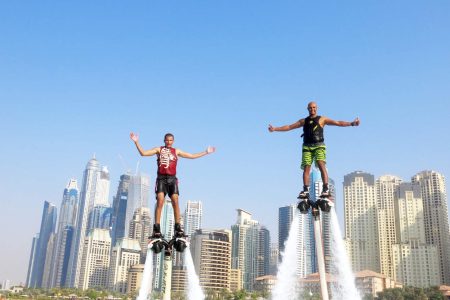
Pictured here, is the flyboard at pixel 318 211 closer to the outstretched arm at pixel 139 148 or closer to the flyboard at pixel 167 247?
the flyboard at pixel 167 247

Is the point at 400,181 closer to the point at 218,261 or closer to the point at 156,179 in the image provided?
the point at 218,261

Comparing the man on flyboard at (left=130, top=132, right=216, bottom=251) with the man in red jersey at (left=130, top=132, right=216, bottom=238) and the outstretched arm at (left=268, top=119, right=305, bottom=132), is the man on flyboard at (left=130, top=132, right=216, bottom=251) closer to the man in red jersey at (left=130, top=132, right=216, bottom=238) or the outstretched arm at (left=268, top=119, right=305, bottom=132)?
the man in red jersey at (left=130, top=132, right=216, bottom=238)

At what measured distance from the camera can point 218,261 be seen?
15525cm

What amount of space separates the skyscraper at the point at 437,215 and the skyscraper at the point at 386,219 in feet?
34.0

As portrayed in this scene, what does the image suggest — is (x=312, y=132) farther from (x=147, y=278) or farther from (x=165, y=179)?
(x=147, y=278)

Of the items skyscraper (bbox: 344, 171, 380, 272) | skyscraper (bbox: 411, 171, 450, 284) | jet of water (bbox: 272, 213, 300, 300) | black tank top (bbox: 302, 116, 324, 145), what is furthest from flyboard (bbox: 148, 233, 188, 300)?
skyscraper (bbox: 344, 171, 380, 272)

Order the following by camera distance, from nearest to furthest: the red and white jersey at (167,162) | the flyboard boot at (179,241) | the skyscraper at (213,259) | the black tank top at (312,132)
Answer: the flyboard boot at (179,241), the red and white jersey at (167,162), the black tank top at (312,132), the skyscraper at (213,259)

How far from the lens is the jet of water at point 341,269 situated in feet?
34.7

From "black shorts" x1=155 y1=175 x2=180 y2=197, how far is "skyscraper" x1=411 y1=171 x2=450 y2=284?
156 metres

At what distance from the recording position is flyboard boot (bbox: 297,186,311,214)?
11039mm

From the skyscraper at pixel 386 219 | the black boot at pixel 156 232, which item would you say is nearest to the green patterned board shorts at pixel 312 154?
the black boot at pixel 156 232

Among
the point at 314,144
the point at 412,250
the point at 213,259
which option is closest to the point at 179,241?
the point at 314,144

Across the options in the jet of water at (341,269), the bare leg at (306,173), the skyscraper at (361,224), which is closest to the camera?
the jet of water at (341,269)

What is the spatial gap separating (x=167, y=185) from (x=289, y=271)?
358 cm
